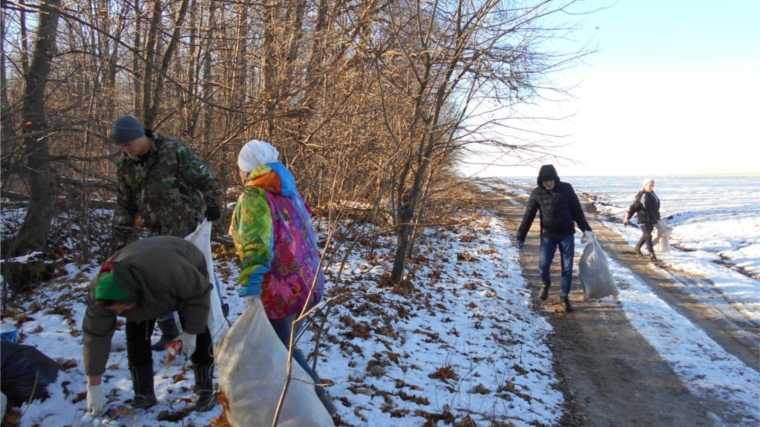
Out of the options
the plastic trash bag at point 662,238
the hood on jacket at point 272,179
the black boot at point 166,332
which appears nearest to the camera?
the hood on jacket at point 272,179

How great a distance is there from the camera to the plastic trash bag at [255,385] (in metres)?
2.26

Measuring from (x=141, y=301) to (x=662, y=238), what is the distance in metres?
10.4

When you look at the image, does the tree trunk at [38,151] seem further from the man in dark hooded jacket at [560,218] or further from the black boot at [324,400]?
the man in dark hooded jacket at [560,218]

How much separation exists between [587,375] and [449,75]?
12.9 ft

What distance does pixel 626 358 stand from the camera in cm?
495

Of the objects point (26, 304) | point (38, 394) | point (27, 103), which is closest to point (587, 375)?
point (38, 394)

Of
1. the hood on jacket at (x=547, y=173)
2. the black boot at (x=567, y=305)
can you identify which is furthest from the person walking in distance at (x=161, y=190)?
the black boot at (x=567, y=305)

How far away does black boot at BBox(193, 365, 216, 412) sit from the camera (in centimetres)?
301

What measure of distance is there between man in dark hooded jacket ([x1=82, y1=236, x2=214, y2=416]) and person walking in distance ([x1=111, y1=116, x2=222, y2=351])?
0.57 meters

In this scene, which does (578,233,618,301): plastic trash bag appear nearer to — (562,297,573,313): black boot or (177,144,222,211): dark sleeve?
(562,297,573,313): black boot

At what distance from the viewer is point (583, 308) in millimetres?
6566

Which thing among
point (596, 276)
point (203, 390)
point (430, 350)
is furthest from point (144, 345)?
point (596, 276)

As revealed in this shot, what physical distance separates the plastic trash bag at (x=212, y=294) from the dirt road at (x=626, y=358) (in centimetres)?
283

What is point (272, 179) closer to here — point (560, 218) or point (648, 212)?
point (560, 218)
